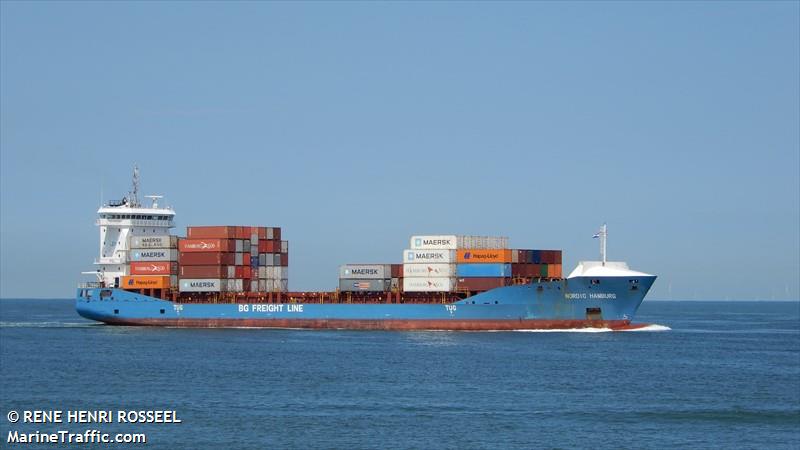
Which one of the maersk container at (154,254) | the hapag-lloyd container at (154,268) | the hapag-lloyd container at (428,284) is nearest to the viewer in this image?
the hapag-lloyd container at (428,284)

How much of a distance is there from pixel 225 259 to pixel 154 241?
682 cm

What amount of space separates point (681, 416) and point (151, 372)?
1032 inches

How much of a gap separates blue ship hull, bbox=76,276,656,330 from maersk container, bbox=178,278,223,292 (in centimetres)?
115

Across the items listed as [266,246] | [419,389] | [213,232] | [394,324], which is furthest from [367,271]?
[419,389]

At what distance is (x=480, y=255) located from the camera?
7738cm

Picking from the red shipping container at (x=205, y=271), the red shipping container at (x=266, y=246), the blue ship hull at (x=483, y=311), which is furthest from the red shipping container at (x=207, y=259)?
the blue ship hull at (x=483, y=311)

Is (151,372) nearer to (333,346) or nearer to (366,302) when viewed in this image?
(333,346)

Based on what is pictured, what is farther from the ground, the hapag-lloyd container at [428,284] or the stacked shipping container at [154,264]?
the stacked shipping container at [154,264]

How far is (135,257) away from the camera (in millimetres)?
85125

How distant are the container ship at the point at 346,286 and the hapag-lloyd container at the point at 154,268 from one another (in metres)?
0.08

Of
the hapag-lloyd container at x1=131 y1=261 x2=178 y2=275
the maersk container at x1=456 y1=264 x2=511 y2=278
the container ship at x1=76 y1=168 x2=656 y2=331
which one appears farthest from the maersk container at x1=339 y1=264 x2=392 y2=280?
the hapag-lloyd container at x1=131 y1=261 x2=178 y2=275

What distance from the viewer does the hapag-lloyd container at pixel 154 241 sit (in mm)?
84625

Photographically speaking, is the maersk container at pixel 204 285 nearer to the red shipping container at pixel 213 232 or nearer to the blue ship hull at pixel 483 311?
the blue ship hull at pixel 483 311

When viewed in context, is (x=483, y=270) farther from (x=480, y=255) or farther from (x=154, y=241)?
(x=154, y=241)
